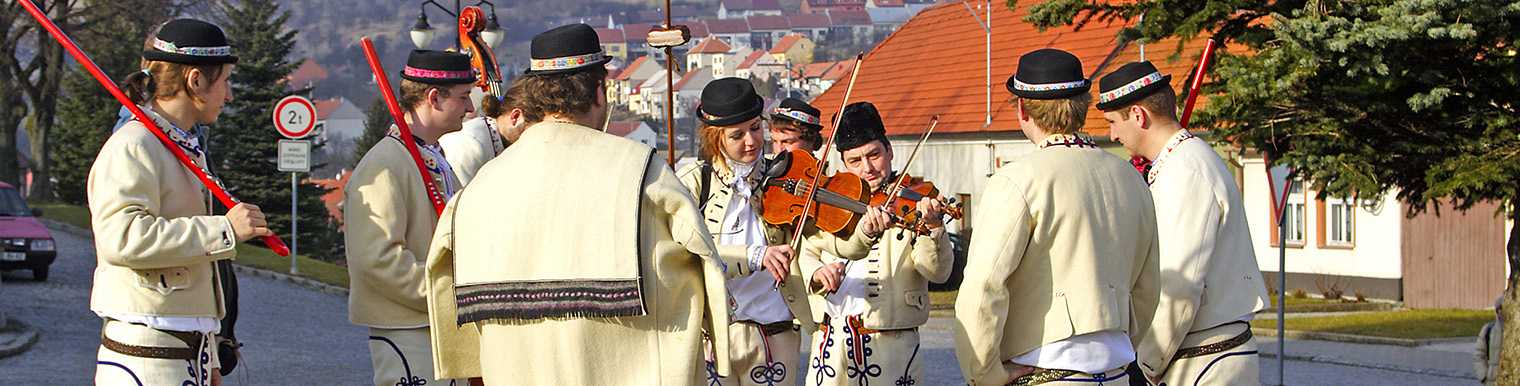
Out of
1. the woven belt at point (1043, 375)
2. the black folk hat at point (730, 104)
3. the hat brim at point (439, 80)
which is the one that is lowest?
the woven belt at point (1043, 375)

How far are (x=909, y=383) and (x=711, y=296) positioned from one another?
2.07 m

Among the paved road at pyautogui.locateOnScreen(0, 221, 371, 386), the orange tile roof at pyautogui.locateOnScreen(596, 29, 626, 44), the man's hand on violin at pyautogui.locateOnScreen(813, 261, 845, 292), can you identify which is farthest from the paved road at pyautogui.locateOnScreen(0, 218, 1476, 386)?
the orange tile roof at pyautogui.locateOnScreen(596, 29, 626, 44)

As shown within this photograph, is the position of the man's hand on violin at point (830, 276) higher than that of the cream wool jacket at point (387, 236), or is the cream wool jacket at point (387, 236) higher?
the cream wool jacket at point (387, 236)

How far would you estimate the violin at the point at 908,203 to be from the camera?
4.40m

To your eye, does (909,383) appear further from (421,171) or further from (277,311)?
(277,311)

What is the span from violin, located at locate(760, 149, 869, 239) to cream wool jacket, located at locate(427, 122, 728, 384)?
145 cm

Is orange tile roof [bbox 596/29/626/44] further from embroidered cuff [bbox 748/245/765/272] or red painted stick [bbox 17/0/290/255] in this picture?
embroidered cuff [bbox 748/245/765/272]

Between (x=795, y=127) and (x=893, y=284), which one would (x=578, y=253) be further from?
(x=795, y=127)

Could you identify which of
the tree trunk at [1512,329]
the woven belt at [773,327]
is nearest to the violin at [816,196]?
the woven belt at [773,327]

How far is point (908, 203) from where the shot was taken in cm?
458

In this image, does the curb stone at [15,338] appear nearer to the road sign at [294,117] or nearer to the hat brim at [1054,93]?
the road sign at [294,117]

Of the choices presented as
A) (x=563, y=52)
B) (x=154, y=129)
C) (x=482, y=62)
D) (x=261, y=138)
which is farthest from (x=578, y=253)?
(x=261, y=138)

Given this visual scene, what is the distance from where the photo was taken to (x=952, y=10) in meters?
29.1

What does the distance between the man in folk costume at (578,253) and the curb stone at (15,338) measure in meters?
10.2
